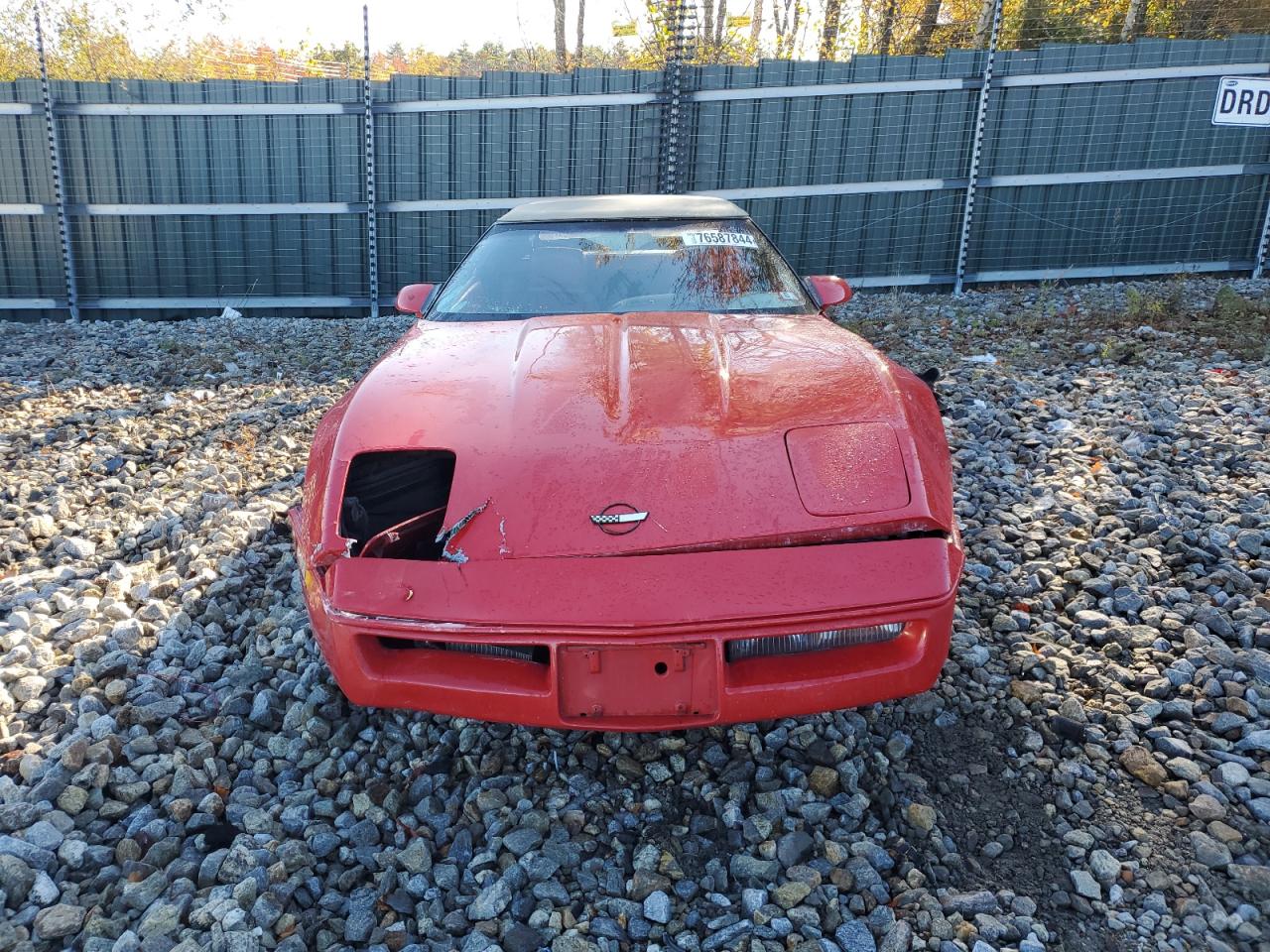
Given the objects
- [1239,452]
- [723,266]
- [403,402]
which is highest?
[723,266]

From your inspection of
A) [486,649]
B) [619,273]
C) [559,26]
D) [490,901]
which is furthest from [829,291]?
[559,26]

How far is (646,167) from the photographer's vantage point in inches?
327

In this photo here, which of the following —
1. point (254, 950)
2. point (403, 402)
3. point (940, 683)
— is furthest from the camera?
point (940, 683)

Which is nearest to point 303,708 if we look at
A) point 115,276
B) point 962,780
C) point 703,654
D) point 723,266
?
point 703,654

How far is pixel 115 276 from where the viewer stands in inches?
330

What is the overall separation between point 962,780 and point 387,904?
1.40 m

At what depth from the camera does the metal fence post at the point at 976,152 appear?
25.7 feet

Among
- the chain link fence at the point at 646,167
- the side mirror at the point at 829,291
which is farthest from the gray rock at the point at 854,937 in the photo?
the chain link fence at the point at 646,167

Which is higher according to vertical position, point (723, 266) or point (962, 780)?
point (723, 266)

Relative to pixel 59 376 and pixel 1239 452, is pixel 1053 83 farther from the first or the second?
pixel 59 376

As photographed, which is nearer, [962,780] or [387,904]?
[387,904]

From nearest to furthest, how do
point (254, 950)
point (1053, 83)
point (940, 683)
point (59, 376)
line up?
point (254, 950) → point (940, 683) → point (59, 376) → point (1053, 83)

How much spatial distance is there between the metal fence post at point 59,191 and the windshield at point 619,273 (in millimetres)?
6715

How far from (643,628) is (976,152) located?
7.85 m
